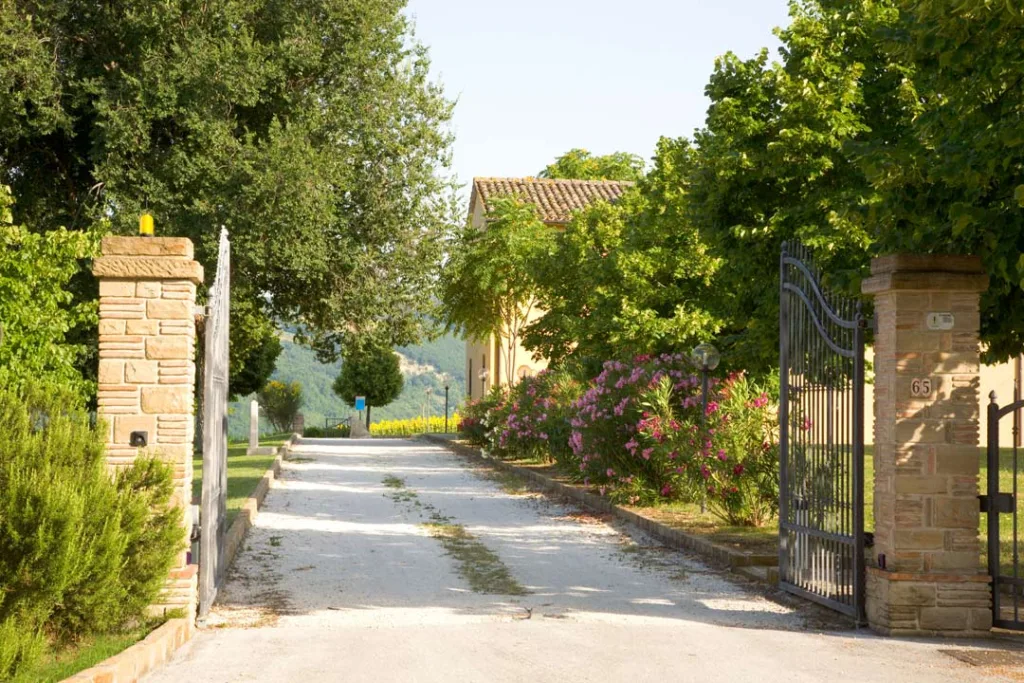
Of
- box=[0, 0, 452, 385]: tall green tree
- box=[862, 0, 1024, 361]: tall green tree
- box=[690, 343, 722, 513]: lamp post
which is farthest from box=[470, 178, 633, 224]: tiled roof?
box=[862, 0, 1024, 361]: tall green tree

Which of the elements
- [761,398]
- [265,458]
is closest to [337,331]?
[265,458]

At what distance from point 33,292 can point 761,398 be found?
1121 cm

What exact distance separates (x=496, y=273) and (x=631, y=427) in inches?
656

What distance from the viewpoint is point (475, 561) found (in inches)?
486

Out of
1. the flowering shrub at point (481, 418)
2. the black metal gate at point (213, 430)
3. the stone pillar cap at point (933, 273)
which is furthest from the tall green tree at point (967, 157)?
the flowering shrub at point (481, 418)

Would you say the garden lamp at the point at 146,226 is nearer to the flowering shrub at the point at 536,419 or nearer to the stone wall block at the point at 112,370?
the stone wall block at the point at 112,370

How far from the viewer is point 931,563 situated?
→ 354 inches

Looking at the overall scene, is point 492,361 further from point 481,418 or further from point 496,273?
point 481,418

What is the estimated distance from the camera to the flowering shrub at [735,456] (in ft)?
48.2

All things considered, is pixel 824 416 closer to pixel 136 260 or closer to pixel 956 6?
pixel 956 6

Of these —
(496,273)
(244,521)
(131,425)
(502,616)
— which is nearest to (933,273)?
(502,616)

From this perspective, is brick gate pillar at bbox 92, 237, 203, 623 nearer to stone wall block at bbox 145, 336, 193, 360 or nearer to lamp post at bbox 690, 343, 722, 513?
stone wall block at bbox 145, 336, 193, 360

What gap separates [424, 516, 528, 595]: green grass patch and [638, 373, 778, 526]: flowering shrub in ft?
9.69

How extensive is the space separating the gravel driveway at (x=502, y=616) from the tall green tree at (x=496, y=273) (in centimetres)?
1820
